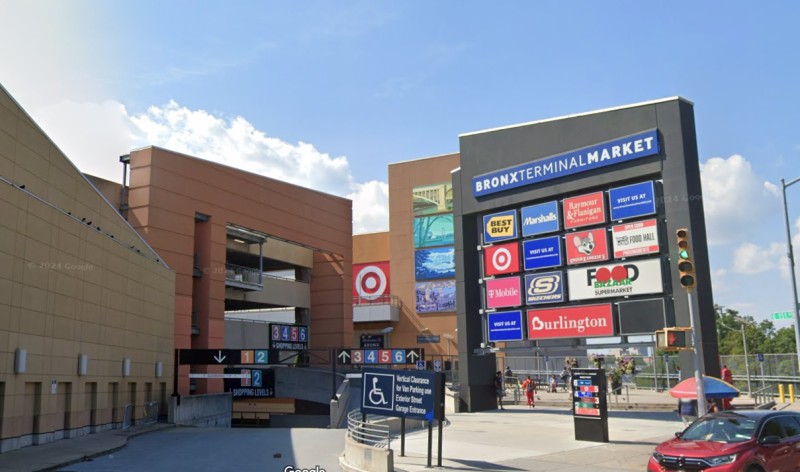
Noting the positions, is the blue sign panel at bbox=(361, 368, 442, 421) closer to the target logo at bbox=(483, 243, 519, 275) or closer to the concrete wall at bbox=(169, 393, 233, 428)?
the target logo at bbox=(483, 243, 519, 275)

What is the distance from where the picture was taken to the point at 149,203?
129ft

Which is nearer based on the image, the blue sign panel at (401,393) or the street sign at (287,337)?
the blue sign panel at (401,393)

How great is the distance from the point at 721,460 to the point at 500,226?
64.0 feet

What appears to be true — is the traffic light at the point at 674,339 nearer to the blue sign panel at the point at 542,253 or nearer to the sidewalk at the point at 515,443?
the sidewalk at the point at 515,443

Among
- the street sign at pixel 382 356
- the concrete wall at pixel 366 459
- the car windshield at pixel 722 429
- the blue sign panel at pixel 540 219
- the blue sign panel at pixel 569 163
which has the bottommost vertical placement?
the concrete wall at pixel 366 459

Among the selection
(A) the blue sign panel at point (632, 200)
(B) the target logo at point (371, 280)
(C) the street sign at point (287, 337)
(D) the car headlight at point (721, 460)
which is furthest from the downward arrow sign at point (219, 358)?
(B) the target logo at point (371, 280)

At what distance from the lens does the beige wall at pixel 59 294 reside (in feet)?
69.2

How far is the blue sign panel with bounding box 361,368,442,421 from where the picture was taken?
17.2m

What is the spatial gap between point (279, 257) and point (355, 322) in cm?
2038

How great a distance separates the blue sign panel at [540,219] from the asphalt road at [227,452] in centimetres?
1133

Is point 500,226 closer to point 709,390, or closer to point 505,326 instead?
point 505,326

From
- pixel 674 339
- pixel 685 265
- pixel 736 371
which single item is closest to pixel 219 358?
pixel 674 339

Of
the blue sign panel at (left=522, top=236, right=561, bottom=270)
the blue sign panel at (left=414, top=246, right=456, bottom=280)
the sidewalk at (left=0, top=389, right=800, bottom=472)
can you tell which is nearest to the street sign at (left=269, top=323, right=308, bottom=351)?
the sidewalk at (left=0, top=389, right=800, bottom=472)

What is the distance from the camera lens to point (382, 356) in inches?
1556
